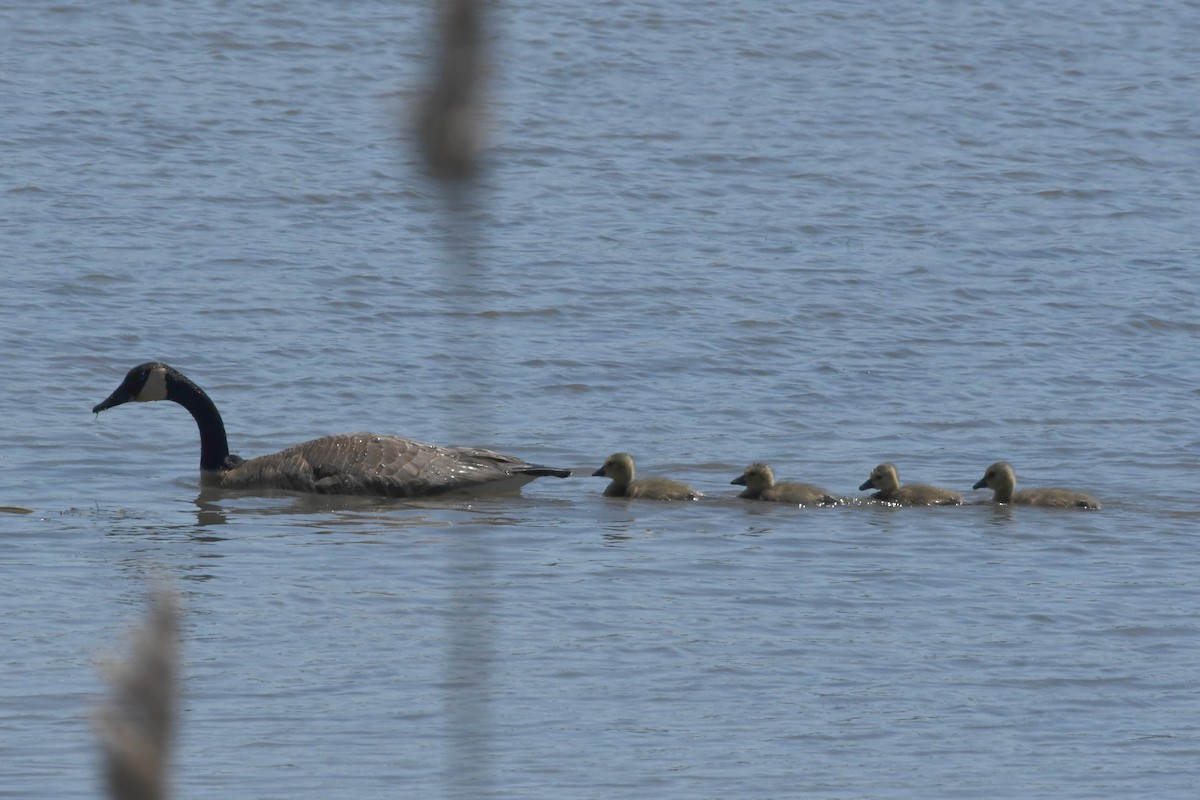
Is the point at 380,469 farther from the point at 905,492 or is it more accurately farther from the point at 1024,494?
the point at 1024,494

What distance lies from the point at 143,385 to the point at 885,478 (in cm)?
512

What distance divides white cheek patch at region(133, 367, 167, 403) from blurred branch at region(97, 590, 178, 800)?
11495 mm

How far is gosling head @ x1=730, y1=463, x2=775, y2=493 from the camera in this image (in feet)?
38.8

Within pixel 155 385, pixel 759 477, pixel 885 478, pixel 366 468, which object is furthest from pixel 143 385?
pixel 885 478

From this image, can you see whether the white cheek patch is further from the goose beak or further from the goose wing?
the goose wing

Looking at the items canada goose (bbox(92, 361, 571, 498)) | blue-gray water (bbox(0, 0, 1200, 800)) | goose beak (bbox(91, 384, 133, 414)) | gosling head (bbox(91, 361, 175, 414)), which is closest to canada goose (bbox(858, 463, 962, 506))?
blue-gray water (bbox(0, 0, 1200, 800))

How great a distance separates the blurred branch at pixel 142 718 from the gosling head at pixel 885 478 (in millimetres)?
9995

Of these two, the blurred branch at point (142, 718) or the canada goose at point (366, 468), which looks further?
Result: the canada goose at point (366, 468)

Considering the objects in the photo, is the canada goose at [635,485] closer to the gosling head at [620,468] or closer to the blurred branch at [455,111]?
the gosling head at [620,468]

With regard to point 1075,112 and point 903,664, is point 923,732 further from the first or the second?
point 1075,112

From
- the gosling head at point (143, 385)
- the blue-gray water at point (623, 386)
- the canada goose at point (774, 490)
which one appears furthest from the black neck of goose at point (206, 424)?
the canada goose at point (774, 490)

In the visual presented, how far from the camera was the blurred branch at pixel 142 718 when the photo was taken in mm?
2031

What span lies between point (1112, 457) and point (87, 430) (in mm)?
7089

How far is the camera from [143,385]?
13.3 m
